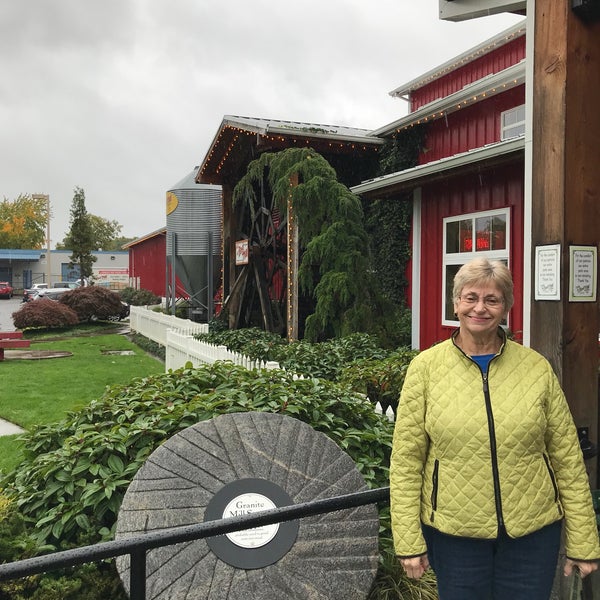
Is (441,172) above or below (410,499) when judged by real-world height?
above

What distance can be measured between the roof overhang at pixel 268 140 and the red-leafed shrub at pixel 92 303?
8603 mm

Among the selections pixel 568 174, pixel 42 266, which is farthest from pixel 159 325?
pixel 42 266

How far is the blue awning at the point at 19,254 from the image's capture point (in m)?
70.2

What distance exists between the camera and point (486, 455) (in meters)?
1.95

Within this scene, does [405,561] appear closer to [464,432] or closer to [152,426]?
[464,432]

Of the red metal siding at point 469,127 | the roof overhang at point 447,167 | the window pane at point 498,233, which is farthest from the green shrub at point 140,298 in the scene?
the window pane at point 498,233

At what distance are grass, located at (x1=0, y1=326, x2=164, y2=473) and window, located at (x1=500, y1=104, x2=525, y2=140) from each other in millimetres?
7949

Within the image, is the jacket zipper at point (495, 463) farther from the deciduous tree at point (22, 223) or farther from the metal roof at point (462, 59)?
the deciduous tree at point (22, 223)

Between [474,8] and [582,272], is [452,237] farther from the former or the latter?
[582,272]

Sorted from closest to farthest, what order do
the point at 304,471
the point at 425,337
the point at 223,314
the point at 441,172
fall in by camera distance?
the point at 304,471 → the point at 441,172 → the point at 425,337 → the point at 223,314

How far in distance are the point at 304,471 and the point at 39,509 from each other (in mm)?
1570

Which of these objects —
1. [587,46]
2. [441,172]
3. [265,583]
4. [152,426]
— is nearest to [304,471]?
[265,583]

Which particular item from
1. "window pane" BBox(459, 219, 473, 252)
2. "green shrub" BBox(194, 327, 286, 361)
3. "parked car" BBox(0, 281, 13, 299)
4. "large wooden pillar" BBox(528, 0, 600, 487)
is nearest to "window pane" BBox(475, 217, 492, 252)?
"window pane" BBox(459, 219, 473, 252)

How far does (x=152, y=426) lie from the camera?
390cm
